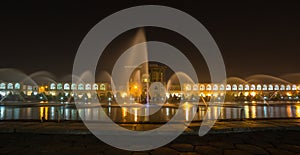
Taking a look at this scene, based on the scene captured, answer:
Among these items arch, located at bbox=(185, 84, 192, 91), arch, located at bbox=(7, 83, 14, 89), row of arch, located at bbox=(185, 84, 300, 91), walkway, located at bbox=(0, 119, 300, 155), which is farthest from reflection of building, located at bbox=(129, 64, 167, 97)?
arch, located at bbox=(7, 83, 14, 89)

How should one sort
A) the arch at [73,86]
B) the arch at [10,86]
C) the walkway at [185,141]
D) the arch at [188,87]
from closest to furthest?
the walkway at [185,141] < the arch at [10,86] < the arch at [73,86] < the arch at [188,87]

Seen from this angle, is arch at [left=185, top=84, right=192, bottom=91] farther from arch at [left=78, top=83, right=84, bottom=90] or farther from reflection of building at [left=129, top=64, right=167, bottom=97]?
arch at [left=78, top=83, right=84, bottom=90]

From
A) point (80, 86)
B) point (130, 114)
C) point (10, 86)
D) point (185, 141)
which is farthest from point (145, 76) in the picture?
point (10, 86)

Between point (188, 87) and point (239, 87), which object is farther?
point (239, 87)

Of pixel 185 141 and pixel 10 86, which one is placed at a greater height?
pixel 10 86

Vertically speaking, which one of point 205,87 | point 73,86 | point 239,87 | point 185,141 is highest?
point 73,86

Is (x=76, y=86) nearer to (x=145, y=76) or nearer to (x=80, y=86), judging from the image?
(x=80, y=86)

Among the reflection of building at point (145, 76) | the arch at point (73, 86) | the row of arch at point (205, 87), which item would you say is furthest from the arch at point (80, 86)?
the reflection of building at point (145, 76)

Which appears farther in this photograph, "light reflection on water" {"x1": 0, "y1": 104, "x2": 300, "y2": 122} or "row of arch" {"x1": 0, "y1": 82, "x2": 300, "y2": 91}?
"row of arch" {"x1": 0, "y1": 82, "x2": 300, "y2": 91}

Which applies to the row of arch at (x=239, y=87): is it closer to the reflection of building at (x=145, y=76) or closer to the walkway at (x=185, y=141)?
the reflection of building at (x=145, y=76)

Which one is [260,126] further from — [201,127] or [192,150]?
[192,150]

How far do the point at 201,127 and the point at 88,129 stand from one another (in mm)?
3208

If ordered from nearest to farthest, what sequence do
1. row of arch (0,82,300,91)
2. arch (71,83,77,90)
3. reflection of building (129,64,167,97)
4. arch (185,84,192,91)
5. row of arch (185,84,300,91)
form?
reflection of building (129,64,167,97) < row of arch (0,82,300,91) < arch (71,83,77,90) < arch (185,84,192,91) < row of arch (185,84,300,91)

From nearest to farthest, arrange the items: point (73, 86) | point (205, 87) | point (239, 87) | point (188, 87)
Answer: point (73, 86) < point (188, 87) < point (205, 87) < point (239, 87)
